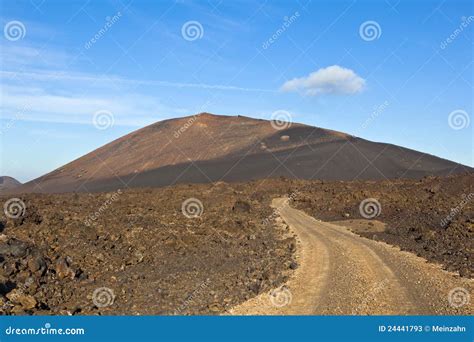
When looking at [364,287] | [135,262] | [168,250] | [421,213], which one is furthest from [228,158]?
[364,287]

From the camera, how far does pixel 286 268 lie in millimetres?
19422

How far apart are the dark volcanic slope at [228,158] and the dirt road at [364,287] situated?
68737 millimetres

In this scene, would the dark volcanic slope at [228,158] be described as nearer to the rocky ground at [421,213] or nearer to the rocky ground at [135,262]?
the rocky ground at [421,213]

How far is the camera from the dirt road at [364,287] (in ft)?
46.1

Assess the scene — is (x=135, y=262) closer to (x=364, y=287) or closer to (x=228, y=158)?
(x=364, y=287)

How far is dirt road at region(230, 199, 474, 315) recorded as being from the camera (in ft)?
46.1

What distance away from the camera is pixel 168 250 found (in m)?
22.9

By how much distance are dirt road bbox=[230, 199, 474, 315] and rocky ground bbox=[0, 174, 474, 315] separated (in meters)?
0.80

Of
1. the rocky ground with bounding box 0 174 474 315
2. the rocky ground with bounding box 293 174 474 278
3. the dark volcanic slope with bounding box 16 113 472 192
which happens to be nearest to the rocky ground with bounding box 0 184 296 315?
the rocky ground with bounding box 0 174 474 315

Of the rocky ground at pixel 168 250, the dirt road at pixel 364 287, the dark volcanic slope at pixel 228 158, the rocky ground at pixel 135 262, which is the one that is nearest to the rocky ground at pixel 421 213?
the rocky ground at pixel 168 250

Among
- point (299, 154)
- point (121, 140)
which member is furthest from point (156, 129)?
point (299, 154)

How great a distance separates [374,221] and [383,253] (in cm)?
1277

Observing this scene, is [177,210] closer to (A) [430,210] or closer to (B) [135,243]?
(B) [135,243]

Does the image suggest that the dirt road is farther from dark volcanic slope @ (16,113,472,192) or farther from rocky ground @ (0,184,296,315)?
dark volcanic slope @ (16,113,472,192)
